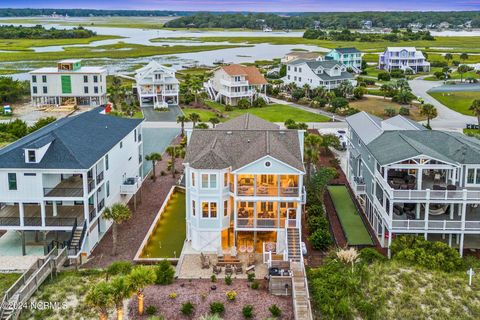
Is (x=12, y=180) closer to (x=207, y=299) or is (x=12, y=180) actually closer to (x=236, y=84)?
(x=207, y=299)

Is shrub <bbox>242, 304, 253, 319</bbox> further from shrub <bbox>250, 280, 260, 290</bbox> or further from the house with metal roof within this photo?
the house with metal roof

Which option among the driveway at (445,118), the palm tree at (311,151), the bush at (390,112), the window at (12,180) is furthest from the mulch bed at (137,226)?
the driveway at (445,118)

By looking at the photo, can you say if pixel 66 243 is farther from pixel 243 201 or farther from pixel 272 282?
pixel 272 282

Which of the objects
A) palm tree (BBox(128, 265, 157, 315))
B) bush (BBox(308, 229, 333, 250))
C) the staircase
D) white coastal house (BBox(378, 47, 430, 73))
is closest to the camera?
palm tree (BBox(128, 265, 157, 315))

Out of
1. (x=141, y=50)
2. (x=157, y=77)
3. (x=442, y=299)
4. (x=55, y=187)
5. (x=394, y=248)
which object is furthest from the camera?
(x=141, y=50)

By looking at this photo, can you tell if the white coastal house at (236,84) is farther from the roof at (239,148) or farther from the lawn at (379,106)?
the roof at (239,148)

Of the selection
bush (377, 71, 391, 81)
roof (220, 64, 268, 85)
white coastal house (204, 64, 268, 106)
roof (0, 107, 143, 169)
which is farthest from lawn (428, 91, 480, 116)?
roof (0, 107, 143, 169)

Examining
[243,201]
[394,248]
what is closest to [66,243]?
[243,201]
